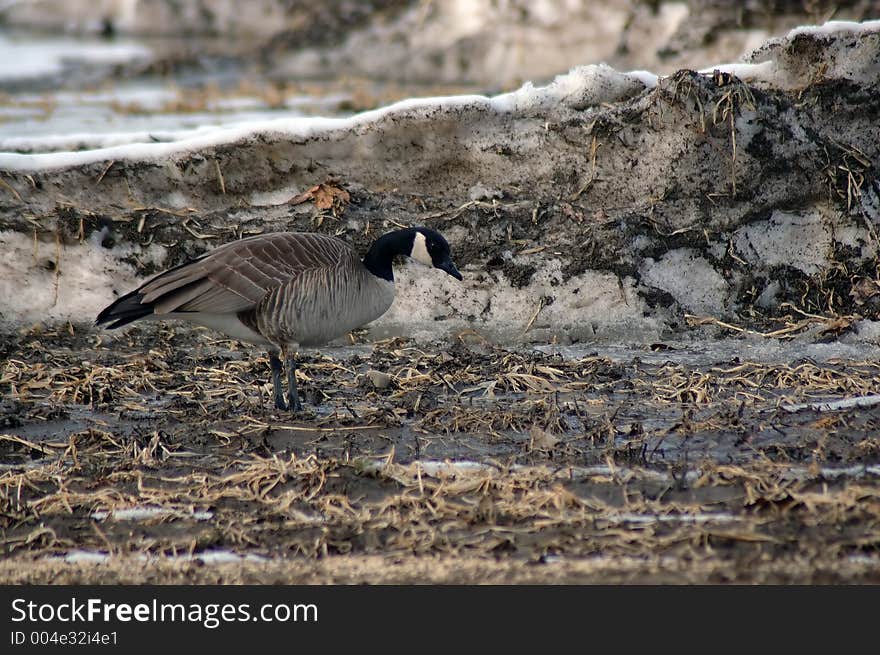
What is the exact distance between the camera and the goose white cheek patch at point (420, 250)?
766 cm

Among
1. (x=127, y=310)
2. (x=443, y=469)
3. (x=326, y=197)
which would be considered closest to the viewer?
(x=443, y=469)

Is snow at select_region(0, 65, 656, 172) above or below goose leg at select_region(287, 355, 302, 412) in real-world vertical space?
above

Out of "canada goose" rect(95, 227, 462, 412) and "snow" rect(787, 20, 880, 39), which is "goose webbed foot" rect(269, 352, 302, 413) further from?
"snow" rect(787, 20, 880, 39)

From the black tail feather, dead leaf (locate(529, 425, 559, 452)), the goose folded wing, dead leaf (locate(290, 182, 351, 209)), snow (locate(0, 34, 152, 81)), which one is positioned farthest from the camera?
snow (locate(0, 34, 152, 81))

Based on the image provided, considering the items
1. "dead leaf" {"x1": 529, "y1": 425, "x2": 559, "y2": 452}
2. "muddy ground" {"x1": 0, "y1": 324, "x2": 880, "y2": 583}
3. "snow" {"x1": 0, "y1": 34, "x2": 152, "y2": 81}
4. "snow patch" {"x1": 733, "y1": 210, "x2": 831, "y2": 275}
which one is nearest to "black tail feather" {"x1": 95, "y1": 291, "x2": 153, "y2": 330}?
"muddy ground" {"x1": 0, "y1": 324, "x2": 880, "y2": 583}

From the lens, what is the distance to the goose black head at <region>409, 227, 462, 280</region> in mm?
7617

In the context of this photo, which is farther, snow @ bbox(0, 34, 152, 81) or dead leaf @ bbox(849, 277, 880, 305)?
snow @ bbox(0, 34, 152, 81)

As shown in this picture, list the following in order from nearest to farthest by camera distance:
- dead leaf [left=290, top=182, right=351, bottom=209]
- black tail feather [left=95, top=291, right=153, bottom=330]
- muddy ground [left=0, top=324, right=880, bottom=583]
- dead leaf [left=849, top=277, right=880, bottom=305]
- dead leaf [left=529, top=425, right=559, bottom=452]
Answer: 1. muddy ground [left=0, top=324, right=880, bottom=583]
2. dead leaf [left=529, top=425, right=559, bottom=452]
3. black tail feather [left=95, top=291, right=153, bottom=330]
4. dead leaf [left=849, top=277, right=880, bottom=305]
5. dead leaf [left=290, top=182, right=351, bottom=209]

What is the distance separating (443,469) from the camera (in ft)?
18.4

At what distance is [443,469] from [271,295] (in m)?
1.97

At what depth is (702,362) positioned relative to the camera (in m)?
7.53

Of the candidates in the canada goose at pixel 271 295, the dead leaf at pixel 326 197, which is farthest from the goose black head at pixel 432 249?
the dead leaf at pixel 326 197

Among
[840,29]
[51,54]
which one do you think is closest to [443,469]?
[840,29]

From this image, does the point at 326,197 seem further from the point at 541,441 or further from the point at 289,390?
the point at 541,441
